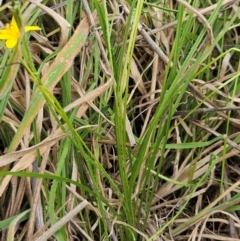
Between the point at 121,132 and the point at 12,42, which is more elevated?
the point at 12,42

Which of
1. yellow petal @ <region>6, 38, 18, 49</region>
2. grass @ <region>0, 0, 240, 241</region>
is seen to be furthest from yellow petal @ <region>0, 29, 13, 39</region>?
grass @ <region>0, 0, 240, 241</region>

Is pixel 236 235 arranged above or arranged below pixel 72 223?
below

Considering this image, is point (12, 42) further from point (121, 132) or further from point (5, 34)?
point (121, 132)

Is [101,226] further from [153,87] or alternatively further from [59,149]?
[153,87]

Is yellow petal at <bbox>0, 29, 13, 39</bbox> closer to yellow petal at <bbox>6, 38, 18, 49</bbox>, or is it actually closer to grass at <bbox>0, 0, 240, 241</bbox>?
yellow petal at <bbox>6, 38, 18, 49</bbox>

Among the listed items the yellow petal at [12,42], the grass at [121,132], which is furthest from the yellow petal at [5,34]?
the grass at [121,132]

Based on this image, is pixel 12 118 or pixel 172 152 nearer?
pixel 12 118

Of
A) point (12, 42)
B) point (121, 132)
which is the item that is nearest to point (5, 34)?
point (12, 42)

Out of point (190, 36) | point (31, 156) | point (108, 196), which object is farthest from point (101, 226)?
point (190, 36)
